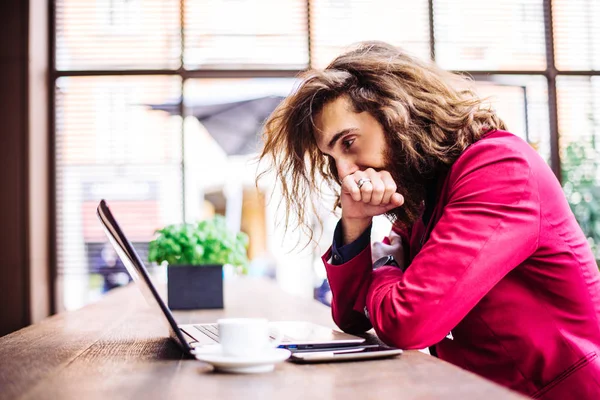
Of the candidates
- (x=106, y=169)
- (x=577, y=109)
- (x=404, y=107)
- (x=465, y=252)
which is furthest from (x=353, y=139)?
(x=577, y=109)

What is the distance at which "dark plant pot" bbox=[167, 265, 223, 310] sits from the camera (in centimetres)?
200

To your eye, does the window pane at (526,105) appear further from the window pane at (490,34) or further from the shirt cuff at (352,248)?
the shirt cuff at (352,248)

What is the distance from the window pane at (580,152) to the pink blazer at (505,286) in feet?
11.4

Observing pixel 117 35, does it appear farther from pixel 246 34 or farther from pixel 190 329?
pixel 190 329

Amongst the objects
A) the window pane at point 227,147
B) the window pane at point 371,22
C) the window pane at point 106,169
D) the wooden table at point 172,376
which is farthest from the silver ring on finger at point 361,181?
the window pane at point 371,22

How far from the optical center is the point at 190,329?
1.33m

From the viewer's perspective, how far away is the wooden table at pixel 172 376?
0.73 metres

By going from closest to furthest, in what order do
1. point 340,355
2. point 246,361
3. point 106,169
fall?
1. point 246,361
2. point 340,355
3. point 106,169

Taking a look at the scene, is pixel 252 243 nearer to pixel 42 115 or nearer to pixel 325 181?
pixel 42 115

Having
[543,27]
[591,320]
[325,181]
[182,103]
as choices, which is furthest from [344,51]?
[543,27]

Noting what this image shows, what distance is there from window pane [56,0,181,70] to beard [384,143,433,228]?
10.2 feet

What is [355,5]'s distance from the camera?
14.7 ft

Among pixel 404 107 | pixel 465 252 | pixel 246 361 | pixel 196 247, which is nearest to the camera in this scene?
pixel 246 361

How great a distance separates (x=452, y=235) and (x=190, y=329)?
1.92 ft
